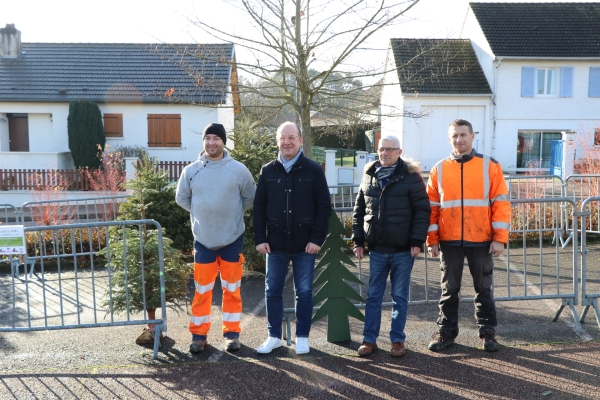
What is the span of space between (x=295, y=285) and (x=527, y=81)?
2443 centimetres

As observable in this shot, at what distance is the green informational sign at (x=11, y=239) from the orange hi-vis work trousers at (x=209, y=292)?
1745mm

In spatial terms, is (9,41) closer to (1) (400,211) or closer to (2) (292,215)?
(2) (292,215)

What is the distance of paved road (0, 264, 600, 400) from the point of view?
461 cm

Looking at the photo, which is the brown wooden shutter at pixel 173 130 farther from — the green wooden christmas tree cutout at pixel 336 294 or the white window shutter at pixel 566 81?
the green wooden christmas tree cutout at pixel 336 294

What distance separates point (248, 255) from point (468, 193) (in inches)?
173

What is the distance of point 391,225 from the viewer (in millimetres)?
5066

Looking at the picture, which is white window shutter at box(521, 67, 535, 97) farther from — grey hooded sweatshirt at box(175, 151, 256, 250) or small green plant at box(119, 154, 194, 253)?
grey hooded sweatshirt at box(175, 151, 256, 250)

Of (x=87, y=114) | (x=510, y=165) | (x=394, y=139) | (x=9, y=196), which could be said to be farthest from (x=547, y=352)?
(x=510, y=165)

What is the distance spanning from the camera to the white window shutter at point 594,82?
26594mm

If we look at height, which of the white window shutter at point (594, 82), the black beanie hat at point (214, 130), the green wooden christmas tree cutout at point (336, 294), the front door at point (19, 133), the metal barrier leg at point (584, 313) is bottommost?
the metal barrier leg at point (584, 313)

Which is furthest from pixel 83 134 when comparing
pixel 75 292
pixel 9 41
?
pixel 75 292

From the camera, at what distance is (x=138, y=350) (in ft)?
18.7

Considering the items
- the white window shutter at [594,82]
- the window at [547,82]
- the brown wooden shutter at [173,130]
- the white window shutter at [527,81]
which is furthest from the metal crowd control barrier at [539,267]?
the white window shutter at [594,82]

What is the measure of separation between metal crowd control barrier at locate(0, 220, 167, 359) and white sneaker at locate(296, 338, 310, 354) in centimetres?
131
